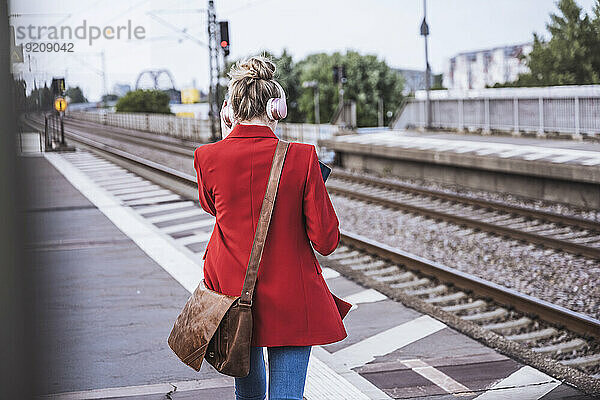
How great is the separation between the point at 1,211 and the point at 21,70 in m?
0.41

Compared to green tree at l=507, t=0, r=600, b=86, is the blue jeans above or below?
below

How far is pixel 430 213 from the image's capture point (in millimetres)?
10219

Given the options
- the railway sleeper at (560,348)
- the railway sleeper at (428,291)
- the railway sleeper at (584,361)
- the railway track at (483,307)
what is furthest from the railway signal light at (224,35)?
the railway sleeper at (584,361)

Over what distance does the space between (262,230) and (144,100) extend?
958 centimetres

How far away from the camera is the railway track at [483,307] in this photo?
16.2 ft

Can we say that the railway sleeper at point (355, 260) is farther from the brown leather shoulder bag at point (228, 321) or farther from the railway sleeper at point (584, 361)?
the brown leather shoulder bag at point (228, 321)

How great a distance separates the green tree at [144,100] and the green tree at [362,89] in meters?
31.3

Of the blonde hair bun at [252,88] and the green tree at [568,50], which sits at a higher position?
the green tree at [568,50]

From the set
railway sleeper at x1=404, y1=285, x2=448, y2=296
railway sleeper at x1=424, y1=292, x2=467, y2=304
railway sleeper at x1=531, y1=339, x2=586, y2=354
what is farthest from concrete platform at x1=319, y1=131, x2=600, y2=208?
railway sleeper at x1=531, y1=339, x2=586, y2=354

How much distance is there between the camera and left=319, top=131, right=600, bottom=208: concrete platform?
440 inches

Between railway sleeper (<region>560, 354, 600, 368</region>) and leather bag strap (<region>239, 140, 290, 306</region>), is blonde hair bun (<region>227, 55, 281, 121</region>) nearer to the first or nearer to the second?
leather bag strap (<region>239, 140, 290, 306</region>)

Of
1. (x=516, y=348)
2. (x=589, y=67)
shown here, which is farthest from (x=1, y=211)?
(x=589, y=67)

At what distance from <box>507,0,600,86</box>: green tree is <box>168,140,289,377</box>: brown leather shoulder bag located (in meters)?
8.11

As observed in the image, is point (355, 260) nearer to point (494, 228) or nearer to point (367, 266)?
point (367, 266)
